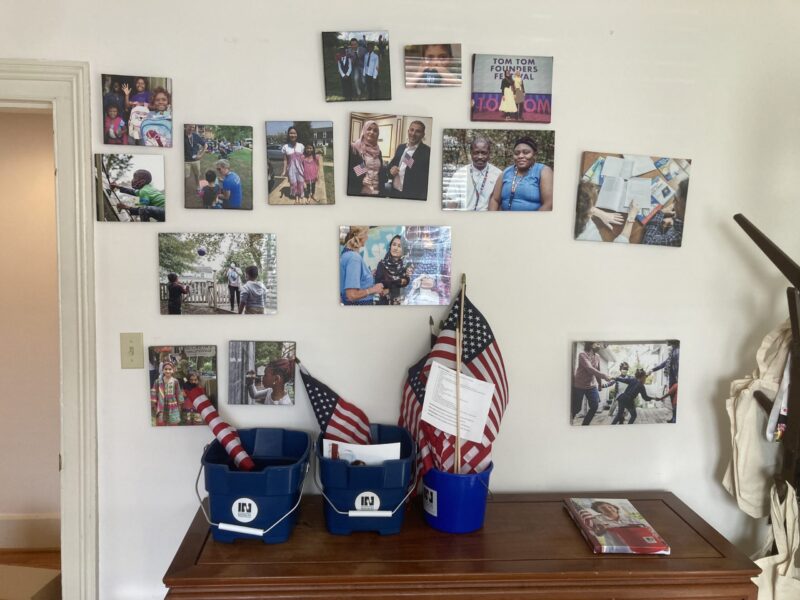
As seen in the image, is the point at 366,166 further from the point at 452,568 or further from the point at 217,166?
the point at 452,568

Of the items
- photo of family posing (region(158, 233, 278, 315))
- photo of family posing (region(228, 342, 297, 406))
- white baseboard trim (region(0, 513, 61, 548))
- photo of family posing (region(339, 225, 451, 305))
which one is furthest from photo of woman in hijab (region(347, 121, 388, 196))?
white baseboard trim (region(0, 513, 61, 548))

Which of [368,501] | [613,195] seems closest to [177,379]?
[368,501]

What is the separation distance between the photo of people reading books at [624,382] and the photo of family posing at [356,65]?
3.27ft

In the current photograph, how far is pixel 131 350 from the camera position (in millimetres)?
1586

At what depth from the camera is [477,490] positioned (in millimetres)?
1405

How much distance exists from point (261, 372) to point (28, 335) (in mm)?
1901

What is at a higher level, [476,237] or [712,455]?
[476,237]

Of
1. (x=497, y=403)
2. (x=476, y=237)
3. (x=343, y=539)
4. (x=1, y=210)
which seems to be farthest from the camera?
(x=1, y=210)

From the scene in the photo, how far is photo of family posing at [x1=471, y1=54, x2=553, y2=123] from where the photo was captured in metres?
1.58

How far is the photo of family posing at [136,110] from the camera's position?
1.52m

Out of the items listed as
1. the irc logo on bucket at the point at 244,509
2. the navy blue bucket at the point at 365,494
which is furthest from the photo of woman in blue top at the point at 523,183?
the irc logo on bucket at the point at 244,509

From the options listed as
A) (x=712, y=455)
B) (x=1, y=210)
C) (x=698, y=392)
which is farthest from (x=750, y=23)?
(x=1, y=210)

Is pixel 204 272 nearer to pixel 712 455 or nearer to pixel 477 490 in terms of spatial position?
pixel 477 490

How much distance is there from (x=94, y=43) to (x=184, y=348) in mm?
909
